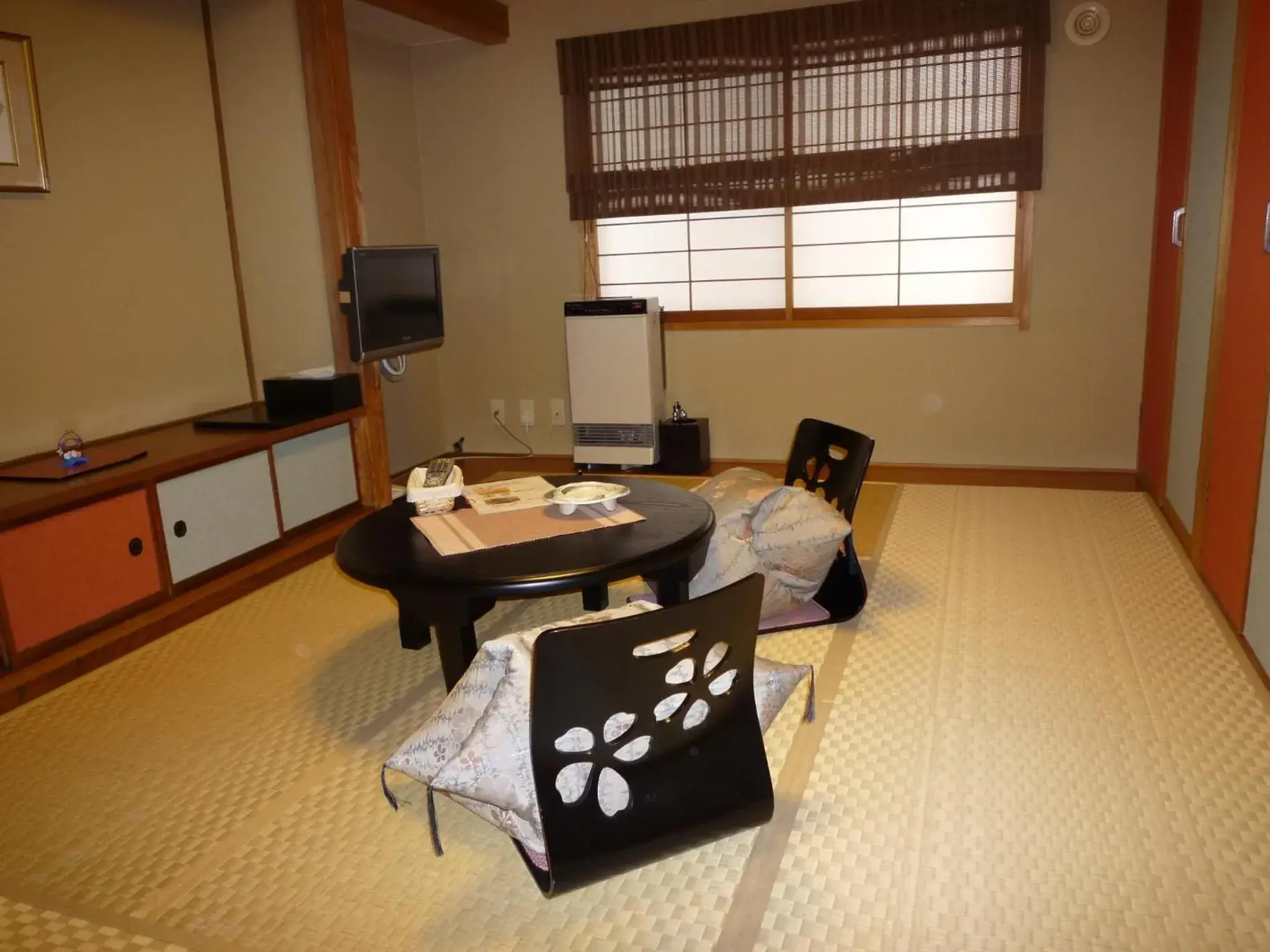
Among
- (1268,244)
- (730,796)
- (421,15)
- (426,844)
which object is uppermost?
(421,15)

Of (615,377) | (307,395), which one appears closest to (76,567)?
(307,395)

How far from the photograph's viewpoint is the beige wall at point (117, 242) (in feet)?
10.5

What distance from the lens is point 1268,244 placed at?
2459 mm

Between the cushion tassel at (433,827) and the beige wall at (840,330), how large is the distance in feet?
Answer: 11.2

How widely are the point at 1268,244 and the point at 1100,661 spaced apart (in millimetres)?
1155

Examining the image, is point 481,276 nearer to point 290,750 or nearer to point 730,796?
point 290,750

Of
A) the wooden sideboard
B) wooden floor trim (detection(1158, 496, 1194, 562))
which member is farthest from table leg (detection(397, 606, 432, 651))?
wooden floor trim (detection(1158, 496, 1194, 562))

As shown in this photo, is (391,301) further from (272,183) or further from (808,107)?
(808,107)

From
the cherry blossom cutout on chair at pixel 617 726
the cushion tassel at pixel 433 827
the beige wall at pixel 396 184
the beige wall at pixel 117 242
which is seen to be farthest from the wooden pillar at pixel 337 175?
the cherry blossom cutout on chair at pixel 617 726

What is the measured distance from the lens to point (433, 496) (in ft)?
8.59

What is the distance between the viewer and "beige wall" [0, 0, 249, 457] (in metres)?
3.20

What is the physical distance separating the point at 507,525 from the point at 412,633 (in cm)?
56

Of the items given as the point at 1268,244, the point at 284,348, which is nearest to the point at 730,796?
the point at 1268,244

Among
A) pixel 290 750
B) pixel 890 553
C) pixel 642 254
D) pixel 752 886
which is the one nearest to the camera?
pixel 752 886
